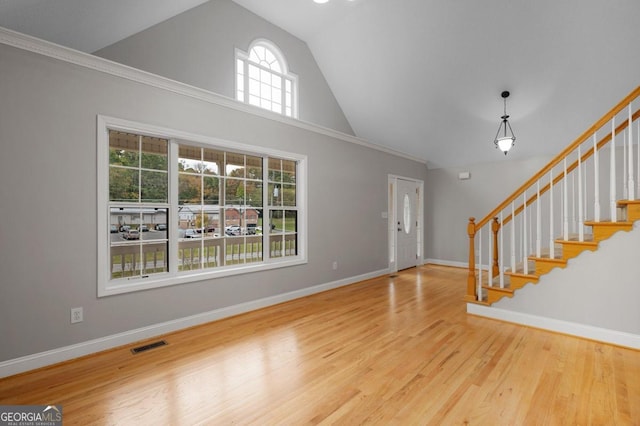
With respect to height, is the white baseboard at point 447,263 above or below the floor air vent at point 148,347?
above

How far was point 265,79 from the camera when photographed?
4.71 metres

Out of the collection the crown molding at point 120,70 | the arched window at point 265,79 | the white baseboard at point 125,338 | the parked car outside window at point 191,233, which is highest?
the arched window at point 265,79

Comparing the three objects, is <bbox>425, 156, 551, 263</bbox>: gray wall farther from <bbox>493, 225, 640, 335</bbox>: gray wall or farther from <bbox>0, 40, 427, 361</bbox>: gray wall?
<bbox>0, 40, 427, 361</bbox>: gray wall

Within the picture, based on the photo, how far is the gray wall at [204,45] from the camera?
3418 millimetres

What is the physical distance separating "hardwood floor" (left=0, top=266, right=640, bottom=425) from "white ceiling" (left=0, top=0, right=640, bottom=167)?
3.07m

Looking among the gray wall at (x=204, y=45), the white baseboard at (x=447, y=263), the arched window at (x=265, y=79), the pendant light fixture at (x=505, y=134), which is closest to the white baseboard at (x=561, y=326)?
the pendant light fixture at (x=505, y=134)

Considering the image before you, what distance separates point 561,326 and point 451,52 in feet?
12.6

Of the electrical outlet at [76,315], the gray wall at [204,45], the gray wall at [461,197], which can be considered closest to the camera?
the electrical outlet at [76,315]

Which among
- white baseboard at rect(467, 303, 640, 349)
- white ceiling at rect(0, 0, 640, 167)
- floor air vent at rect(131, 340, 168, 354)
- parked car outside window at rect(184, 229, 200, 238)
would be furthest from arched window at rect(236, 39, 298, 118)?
white baseboard at rect(467, 303, 640, 349)

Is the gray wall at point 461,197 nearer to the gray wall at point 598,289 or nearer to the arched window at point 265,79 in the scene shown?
the gray wall at point 598,289

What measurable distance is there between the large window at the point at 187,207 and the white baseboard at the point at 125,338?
0.44 meters

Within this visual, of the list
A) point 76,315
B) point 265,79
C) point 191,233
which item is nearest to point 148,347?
point 76,315

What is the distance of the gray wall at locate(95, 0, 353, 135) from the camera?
11.2 feet

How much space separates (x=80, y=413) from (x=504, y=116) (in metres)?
6.30
